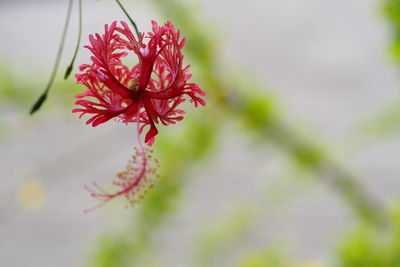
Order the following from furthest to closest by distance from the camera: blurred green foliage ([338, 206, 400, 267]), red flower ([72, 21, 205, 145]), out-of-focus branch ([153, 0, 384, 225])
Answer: out-of-focus branch ([153, 0, 384, 225]) → blurred green foliage ([338, 206, 400, 267]) → red flower ([72, 21, 205, 145])

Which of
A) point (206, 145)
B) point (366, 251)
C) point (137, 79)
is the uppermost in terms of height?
point (206, 145)

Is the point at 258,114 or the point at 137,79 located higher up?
the point at 258,114

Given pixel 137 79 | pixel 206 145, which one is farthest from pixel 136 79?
pixel 206 145

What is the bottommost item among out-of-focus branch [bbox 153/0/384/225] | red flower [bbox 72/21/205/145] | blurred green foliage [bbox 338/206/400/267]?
red flower [bbox 72/21/205/145]

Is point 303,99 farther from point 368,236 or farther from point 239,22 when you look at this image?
point 368,236

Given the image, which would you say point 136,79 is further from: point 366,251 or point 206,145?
point 206,145

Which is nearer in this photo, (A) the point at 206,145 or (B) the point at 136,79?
(B) the point at 136,79

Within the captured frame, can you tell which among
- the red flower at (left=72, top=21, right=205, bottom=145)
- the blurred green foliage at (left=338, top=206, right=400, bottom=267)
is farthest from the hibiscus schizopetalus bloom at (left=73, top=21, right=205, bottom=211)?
the blurred green foliage at (left=338, top=206, right=400, bottom=267)

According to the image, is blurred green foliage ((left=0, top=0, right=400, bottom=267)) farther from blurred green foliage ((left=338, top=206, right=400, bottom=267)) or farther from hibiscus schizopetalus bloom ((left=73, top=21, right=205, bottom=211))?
hibiscus schizopetalus bloom ((left=73, top=21, right=205, bottom=211))
